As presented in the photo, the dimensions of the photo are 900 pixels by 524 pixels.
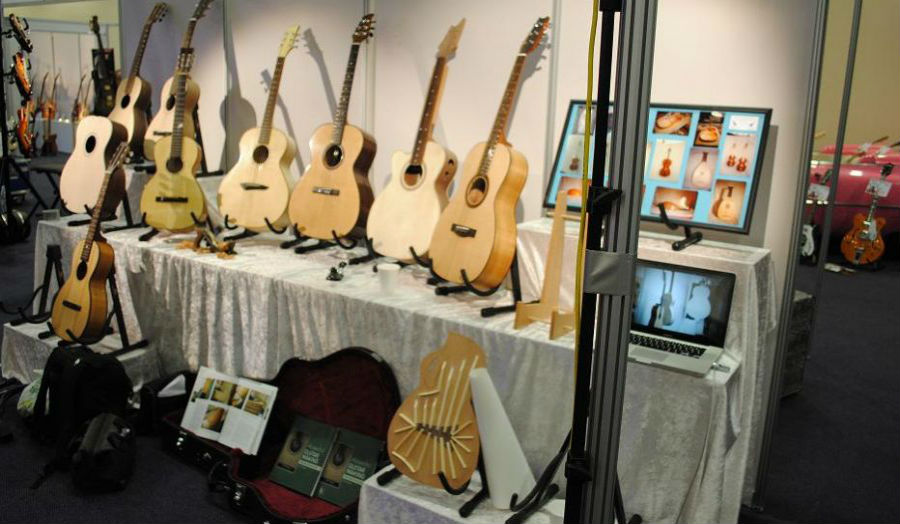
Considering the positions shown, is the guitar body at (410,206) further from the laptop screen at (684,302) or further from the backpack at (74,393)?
the backpack at (74,393)

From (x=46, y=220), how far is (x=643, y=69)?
382 cm

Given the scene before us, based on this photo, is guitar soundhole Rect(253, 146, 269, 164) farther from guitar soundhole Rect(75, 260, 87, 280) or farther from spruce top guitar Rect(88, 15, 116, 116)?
spruce top guitar Rect(88, 15, 116, 116)

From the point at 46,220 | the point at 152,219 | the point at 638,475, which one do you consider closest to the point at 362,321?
the point at 638,475

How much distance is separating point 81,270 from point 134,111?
121cm

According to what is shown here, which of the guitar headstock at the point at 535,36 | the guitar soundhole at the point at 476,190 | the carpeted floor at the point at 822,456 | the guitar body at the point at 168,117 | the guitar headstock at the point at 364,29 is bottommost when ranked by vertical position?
the carpeted floor at the point at 822,456

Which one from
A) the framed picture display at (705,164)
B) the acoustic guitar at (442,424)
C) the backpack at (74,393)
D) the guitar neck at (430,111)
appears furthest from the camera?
the guitar neck at (430,111)

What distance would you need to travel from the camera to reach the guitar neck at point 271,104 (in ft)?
11.9

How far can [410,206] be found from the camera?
3039 millimetres

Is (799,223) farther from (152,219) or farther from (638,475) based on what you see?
(152,219)

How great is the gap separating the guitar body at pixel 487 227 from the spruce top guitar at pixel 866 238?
1506 millimetres

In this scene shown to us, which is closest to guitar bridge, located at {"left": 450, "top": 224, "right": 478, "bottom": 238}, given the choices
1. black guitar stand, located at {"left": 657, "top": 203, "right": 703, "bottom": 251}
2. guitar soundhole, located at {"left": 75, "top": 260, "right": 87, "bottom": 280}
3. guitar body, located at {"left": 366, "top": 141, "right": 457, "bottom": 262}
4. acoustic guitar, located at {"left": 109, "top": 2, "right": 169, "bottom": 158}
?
guitar body, located at {"left": 366, "top": 141, "right": 457, "bottom": 262}

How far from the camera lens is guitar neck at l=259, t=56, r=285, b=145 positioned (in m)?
3.63

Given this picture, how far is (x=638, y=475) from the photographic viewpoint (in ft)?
7.57

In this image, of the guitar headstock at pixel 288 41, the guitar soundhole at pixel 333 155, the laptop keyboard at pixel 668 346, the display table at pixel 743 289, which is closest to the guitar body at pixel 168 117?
the guitar headstock at pixel 288 41
